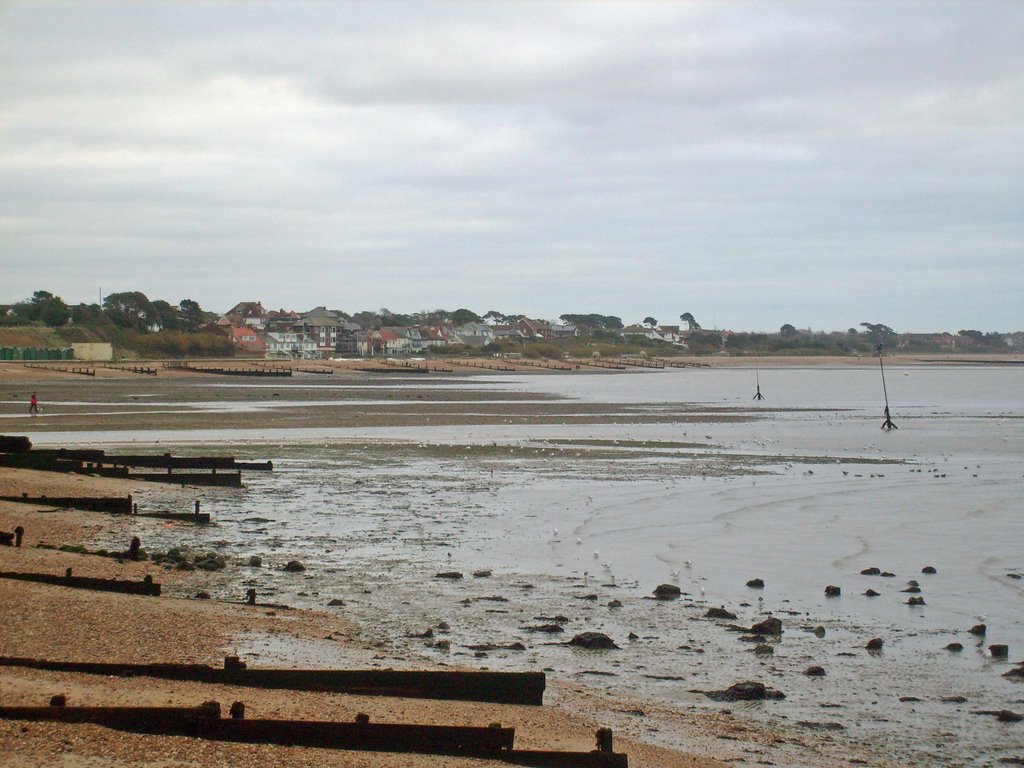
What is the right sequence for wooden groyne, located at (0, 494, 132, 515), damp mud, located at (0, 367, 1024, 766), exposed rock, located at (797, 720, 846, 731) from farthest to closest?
wooden groyne, located at (0, 494, 132, 515) < damp mud, located at (0, 367, 1024, 766) < exposed rock, located at (797, 720, 846, 731)

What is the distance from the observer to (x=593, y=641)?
38.6 feet

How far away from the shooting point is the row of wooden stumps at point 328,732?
23.6ft

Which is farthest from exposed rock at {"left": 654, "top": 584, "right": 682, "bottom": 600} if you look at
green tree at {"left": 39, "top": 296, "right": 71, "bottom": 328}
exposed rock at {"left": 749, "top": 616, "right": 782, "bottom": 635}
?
green tree at {"left": 39, "top": 296, "right": 71, "bottom": 328}

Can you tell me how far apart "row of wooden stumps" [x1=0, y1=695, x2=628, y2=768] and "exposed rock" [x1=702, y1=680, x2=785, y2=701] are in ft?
9.28

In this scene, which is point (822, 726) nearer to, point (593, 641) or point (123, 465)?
point (593, 641)

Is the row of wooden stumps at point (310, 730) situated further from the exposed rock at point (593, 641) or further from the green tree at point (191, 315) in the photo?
the green tree at point (191, 315)

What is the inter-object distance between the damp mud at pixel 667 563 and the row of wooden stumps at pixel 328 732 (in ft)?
5.46

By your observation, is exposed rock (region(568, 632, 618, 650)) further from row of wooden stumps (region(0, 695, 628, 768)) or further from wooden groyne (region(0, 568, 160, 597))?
wooden groyne (region(0, 568, 160, 597))

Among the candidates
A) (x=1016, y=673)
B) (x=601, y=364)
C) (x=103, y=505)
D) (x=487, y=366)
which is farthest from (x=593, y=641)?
(x=601, y=364)

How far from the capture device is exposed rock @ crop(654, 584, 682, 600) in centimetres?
1429

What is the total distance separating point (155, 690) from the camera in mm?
8344

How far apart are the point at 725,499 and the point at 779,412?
34775 millimetres

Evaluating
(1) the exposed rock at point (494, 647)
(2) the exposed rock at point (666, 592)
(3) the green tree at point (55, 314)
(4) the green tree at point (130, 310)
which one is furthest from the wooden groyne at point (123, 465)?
(4) the green tree at point (130, 310)

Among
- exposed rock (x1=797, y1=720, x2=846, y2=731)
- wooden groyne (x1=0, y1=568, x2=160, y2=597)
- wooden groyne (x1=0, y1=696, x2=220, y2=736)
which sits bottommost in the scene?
exposed rock (x1=797, y1=720, x2=846, y2=731)
